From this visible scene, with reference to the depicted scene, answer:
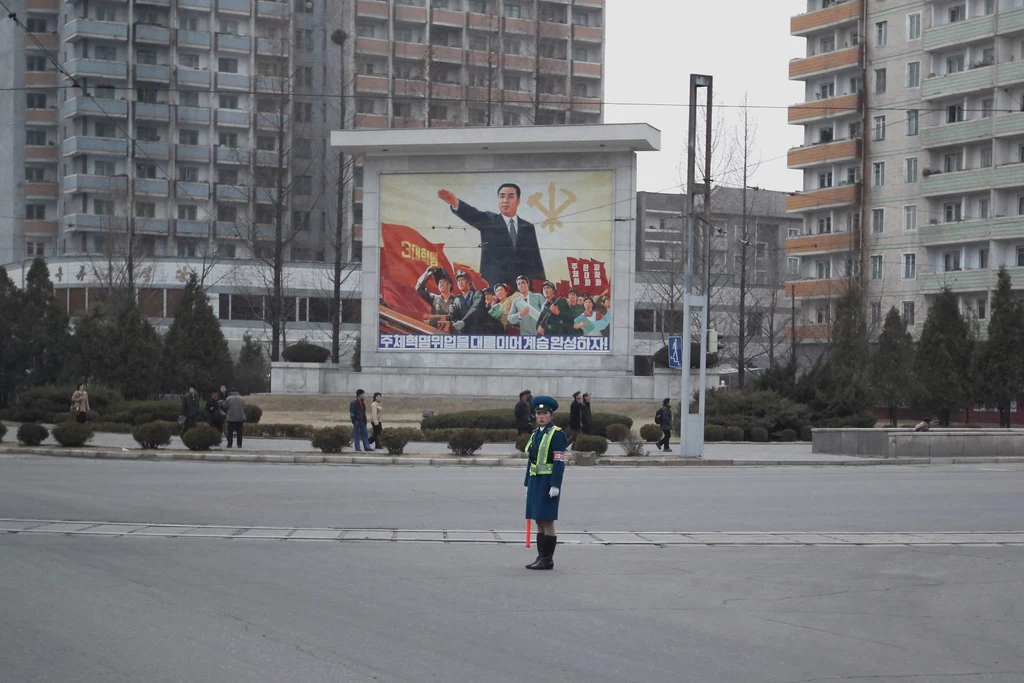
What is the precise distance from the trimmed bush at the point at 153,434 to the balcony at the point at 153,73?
65.8 m

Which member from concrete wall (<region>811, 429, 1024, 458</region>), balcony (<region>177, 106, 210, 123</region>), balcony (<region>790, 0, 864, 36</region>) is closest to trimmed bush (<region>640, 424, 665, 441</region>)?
concrete wall (<region>811, 429, 1024, 458</region>)

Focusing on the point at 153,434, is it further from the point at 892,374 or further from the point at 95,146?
the point at 95,146

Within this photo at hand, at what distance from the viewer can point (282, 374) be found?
5094cm

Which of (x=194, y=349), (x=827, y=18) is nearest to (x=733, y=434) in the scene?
(x=194, y=349)

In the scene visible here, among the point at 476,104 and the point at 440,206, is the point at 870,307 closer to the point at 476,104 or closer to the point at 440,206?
the point at 476,104

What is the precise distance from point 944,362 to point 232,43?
60.2 metres

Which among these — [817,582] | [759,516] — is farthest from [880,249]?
[817,582]

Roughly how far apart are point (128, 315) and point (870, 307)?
4469 centimetres

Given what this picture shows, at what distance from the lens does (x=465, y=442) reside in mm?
28391

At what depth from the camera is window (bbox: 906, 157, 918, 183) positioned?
7231 cm

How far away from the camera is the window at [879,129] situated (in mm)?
74250

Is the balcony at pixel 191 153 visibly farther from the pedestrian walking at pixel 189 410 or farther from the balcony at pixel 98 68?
the pedestrian walking at pixel 189 410

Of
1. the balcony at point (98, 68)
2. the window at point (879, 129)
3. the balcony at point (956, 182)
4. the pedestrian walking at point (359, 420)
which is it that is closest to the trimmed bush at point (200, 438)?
the pedestrian walking at point (359, 420)

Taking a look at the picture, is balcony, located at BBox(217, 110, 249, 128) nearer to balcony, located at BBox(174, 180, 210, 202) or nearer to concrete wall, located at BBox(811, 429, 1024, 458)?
balcony, located at BBox(174, 180, 210, 202)
